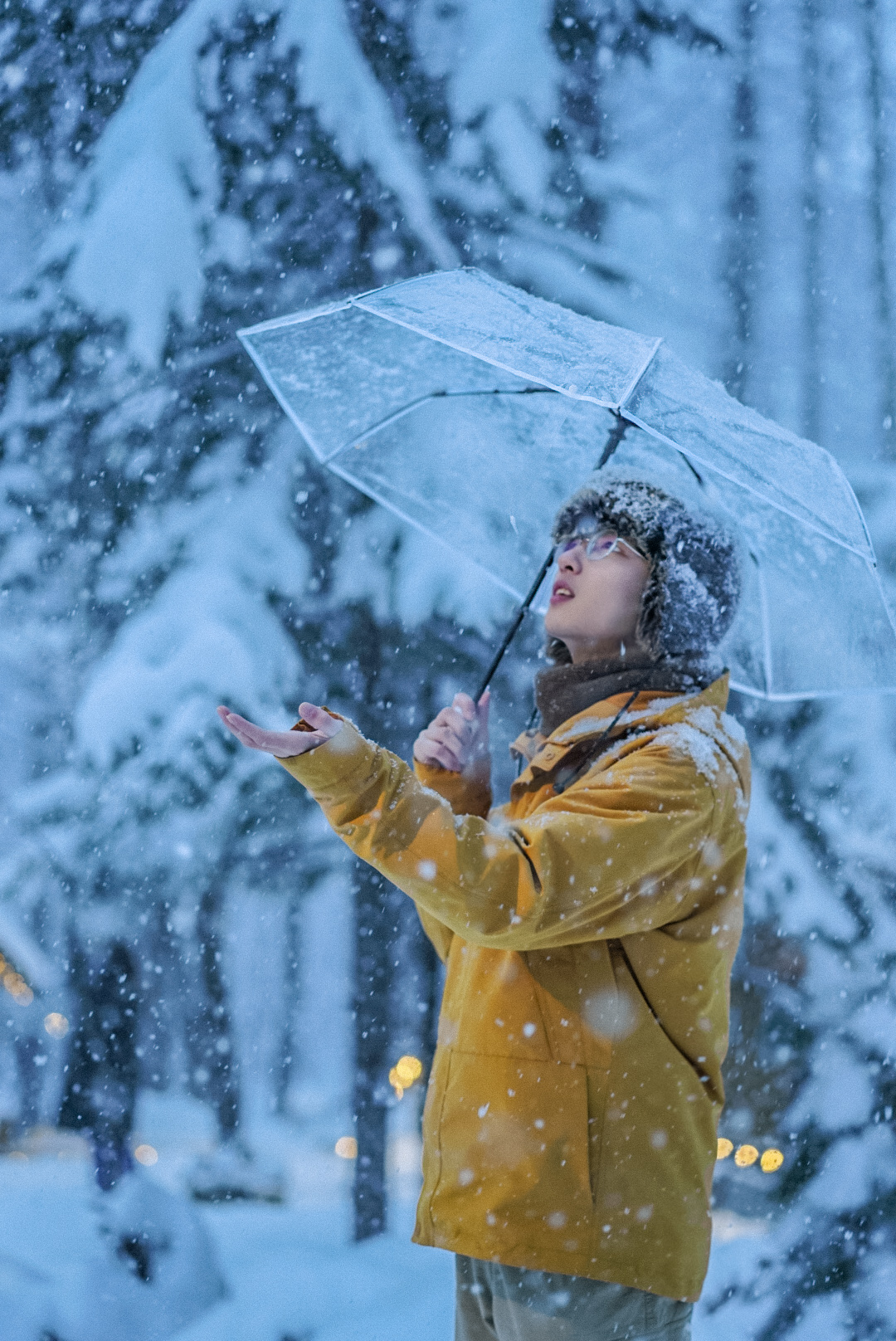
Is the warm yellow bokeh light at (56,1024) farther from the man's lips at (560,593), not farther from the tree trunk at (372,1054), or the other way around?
the man's lips at (560,593)

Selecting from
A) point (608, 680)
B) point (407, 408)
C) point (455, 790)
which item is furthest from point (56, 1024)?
point (608, 680)

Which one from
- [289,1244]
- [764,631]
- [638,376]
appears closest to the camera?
[638,376]

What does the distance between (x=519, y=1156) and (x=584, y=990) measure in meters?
0.27

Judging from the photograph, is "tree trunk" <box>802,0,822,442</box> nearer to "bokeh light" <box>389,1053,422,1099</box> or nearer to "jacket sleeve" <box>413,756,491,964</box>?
"jacket sleeve" <box>413,756,491,964</box>

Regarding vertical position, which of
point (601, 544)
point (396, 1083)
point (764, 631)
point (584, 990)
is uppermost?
point (601, 544)

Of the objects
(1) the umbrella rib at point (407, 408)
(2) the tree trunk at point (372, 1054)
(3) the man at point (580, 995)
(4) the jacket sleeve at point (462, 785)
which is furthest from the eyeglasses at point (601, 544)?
(2) the tree trunk at point (372, 1054)

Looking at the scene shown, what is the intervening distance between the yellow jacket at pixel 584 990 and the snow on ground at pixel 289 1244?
2.36 metres

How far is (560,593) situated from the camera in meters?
2.04

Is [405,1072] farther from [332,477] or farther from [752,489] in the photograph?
[752,489]

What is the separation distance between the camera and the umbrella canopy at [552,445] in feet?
6.04

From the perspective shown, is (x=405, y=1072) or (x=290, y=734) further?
(x=405, y=1072)

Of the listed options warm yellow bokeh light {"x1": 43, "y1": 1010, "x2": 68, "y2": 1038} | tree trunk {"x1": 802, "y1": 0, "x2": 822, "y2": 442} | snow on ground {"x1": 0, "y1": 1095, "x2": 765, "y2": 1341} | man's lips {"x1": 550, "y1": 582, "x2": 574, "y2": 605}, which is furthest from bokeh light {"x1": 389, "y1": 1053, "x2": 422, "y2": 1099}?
tree trunk {"x1": 802, "y1": 0, "x2": 822, "y2": 442}

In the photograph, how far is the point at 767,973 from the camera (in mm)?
4031

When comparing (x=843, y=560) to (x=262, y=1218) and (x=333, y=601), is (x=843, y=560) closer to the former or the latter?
(x=333, y=601)
